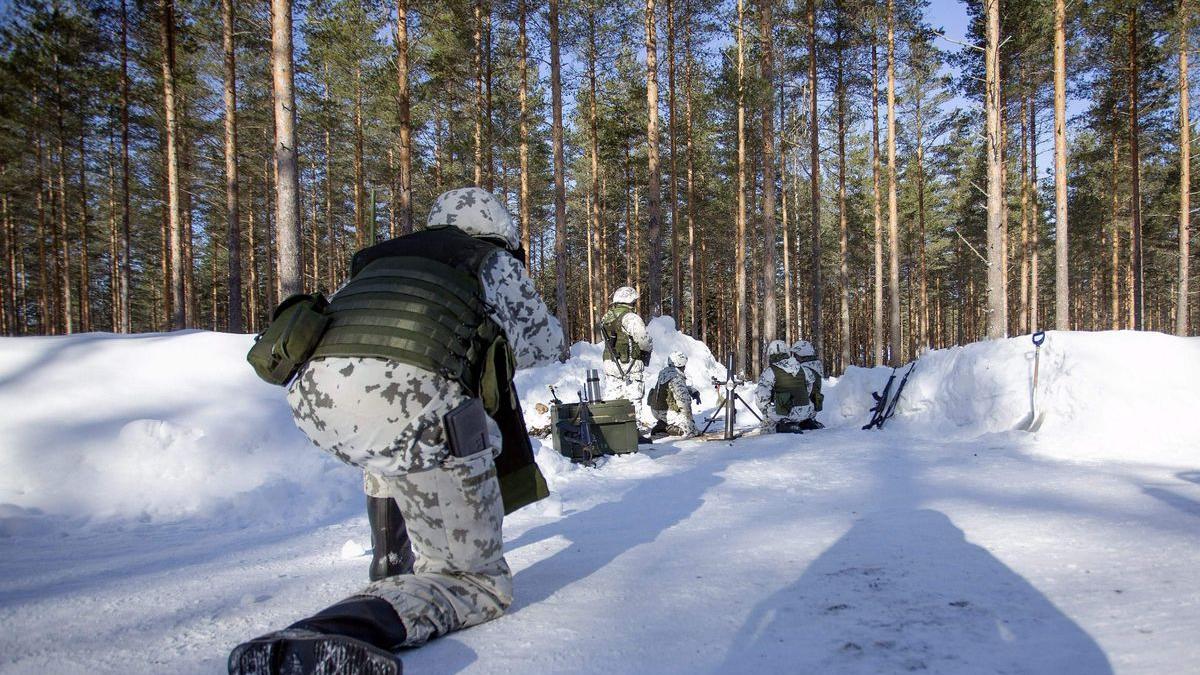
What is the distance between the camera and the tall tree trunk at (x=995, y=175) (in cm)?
1305

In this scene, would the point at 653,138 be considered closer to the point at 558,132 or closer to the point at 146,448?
the point at 558,132

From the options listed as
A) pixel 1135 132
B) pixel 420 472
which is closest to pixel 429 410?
pixel 420 472

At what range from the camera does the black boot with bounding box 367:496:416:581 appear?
7.51 feet

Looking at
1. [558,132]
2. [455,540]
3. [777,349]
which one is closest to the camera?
[455,540]

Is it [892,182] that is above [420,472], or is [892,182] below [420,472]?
above

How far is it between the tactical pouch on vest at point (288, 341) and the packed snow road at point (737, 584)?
93 cm

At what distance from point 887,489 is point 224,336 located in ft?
24.6

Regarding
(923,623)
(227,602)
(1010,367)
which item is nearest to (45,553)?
(227,602)

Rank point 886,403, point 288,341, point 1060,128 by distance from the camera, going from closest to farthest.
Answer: point 288,341 → point 886,403 → point 1060,128

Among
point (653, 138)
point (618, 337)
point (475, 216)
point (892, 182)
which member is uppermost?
point (653, 138)

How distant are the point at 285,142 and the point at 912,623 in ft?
33.4

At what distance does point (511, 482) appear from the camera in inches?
91.0

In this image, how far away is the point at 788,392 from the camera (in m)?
8.67

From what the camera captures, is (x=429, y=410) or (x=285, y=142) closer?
(x=429, y=410)
